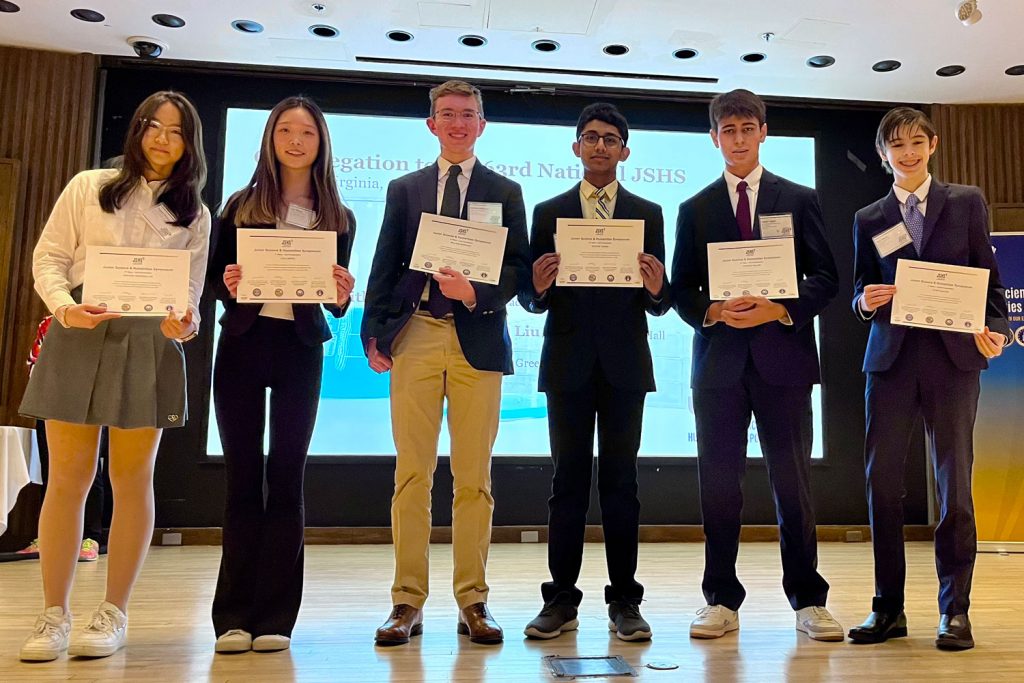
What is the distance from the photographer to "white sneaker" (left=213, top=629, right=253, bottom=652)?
6.82 feet

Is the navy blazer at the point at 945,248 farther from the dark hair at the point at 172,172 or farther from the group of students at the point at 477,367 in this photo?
the dark hair at the point at 172,172

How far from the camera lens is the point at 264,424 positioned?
7.07 ft

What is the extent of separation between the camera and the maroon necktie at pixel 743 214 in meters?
2.46

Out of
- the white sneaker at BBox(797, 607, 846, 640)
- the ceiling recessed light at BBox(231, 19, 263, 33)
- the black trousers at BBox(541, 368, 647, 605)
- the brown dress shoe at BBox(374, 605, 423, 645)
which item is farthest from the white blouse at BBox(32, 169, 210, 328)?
the ceiling recessed light at BBox(231, 19, 263, 33)

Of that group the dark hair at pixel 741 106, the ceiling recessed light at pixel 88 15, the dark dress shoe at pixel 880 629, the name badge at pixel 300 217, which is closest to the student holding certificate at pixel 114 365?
the name badge at pixel 300 217

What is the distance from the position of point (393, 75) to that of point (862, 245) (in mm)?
3746

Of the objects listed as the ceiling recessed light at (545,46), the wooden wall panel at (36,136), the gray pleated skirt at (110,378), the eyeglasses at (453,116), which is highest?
the ceiling recessed light at (545,46)

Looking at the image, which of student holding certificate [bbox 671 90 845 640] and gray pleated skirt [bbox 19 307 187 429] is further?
student holding certificate [bbox 671 90 845 640]

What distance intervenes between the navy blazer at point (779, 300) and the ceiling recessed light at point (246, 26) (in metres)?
3.30

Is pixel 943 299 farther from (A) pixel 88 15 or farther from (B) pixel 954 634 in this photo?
(A) pixel 88 15

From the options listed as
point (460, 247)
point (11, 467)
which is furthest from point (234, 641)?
point (11, 467)

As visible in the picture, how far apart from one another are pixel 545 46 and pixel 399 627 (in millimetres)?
3843

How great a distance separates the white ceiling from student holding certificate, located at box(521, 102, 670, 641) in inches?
97.7

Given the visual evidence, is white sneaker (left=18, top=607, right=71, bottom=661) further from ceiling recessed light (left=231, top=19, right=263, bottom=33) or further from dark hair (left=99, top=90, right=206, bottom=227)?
ceiling recessed light (left=231, top=19, right=263, bottom=33)
